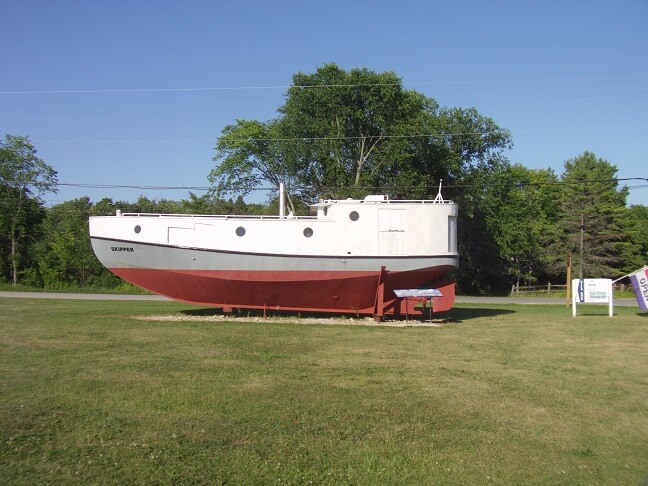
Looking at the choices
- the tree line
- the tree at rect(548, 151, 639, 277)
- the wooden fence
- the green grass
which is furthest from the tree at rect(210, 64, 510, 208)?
the green grass

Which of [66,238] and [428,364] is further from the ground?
[66,238]

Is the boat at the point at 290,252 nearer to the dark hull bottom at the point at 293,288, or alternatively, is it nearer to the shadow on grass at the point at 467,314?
the dark hull bottom at the point at 293,288

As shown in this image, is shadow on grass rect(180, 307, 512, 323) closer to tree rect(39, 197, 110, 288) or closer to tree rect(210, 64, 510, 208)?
tree rect(210, 64, 510, 208)

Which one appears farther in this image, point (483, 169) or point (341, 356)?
point (483, 169)

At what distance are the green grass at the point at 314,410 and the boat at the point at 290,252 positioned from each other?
5.06 metres

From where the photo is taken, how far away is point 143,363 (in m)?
11.9

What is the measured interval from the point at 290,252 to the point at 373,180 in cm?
2159

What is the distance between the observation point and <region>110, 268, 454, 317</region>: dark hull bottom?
21391 millimetres

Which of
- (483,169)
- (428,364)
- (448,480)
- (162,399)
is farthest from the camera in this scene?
(483,169)

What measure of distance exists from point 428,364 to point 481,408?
11.9ft

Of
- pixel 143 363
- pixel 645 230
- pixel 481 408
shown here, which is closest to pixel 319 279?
pixel 143 363

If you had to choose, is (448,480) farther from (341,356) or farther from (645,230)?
(645,230)

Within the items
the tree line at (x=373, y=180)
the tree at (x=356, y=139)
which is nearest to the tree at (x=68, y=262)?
the tree line at (x=373, y=180)

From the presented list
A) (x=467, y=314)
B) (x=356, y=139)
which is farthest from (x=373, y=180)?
(x=467, y=314)
